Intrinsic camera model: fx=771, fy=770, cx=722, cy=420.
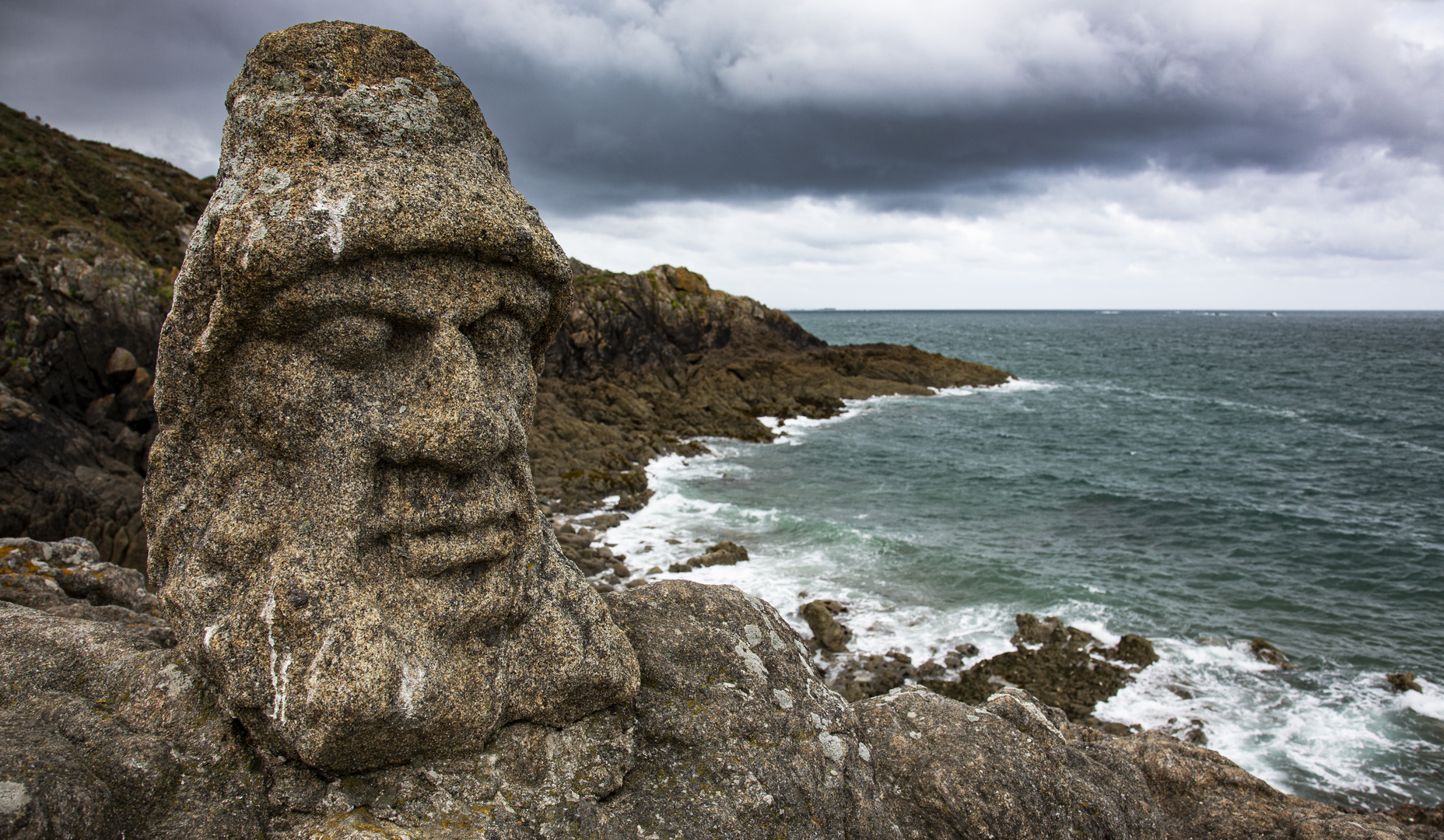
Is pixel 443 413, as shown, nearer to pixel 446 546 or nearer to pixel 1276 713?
pixel 446 546

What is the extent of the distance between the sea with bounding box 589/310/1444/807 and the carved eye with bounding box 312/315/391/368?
1445 cm

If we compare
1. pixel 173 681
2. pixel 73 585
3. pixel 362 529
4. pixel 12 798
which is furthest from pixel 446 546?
pixel 73 585

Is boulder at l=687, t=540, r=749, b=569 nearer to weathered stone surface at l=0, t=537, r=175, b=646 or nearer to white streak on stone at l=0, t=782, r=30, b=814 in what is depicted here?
weathered stone surface at l=0, t=537, r=175, b=646

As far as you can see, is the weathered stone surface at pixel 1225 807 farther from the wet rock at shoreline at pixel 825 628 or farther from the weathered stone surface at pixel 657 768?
the wet rock at shoreline at pixel 825 628

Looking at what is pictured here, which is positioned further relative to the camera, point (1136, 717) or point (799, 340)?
point (799, 340)

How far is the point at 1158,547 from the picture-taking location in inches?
960

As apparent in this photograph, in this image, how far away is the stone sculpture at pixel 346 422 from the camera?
182 inches

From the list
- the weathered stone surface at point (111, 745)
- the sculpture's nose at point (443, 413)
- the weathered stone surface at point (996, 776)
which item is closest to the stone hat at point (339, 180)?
the sculpture's nose at point (443, 413)

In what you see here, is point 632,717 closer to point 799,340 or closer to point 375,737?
point 375,737

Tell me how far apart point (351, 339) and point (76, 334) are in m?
22.6

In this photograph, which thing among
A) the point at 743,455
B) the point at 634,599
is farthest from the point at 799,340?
the point at 634,599

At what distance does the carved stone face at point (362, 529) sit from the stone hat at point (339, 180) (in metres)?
0.18

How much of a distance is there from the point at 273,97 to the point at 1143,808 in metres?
8.44

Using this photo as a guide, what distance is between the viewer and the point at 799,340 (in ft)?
209
